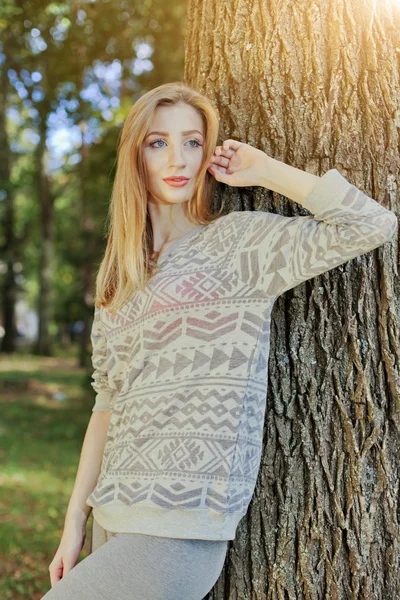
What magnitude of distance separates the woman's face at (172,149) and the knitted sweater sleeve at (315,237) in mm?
384

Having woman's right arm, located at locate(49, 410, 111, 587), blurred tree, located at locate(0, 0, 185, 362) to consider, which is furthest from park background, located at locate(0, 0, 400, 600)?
blurred tree, located at locate(0, 0, 185, 362)

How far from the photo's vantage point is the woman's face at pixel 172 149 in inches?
96.3

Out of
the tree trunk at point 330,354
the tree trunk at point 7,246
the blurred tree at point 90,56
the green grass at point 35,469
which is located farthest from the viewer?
the tree trunk at point 7,246

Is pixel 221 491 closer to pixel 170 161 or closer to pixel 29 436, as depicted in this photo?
pixel 170 161

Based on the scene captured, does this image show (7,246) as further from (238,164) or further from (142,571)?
(142,571)

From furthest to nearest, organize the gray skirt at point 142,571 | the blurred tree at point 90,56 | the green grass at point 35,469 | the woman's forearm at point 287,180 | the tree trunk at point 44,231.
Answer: the tree trunk at point 44,231 → the blurred tree at point 90,56 → the green grass at point 35,469 → the woman's forearm at point 287,180 → the gray skirt at point 142,571

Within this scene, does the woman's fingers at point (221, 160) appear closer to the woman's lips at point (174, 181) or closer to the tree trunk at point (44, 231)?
the woman's lips at point (174, 181)

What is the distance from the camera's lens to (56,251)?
24.4 m

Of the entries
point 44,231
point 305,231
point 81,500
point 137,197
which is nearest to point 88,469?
point 81,500

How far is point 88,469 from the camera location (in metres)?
2.51

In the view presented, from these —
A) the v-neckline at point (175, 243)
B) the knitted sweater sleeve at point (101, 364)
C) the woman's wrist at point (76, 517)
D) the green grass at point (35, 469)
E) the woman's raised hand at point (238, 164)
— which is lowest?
the green grass at point (35, 469)

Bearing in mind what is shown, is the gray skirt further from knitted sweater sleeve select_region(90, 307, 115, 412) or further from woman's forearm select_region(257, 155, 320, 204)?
woman's forearm select_region(257, 155, 320, 204)

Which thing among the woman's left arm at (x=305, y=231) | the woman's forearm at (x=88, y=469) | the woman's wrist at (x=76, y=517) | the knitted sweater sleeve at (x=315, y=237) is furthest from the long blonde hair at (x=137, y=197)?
the woman's wrist at (x=76, y=517)

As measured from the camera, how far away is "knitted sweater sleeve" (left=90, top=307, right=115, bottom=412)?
2.52 meters
